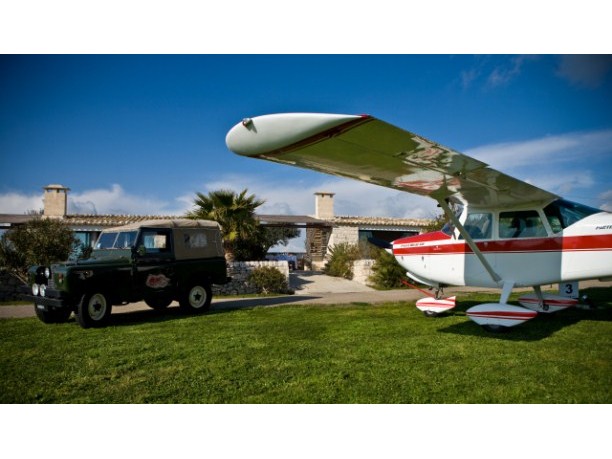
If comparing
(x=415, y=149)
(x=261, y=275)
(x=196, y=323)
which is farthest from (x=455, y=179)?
(x=261, y=275)

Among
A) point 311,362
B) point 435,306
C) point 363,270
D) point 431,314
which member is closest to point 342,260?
point 363,270

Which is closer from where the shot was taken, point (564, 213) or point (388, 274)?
point (564, 213)

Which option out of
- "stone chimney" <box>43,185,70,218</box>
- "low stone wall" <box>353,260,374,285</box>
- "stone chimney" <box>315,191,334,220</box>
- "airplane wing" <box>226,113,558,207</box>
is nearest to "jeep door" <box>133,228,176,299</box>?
"airplane wing" <box>226,113,558,207</box>

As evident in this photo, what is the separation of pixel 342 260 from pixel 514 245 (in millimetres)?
12127

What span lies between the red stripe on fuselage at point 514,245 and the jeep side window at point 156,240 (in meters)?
4.55

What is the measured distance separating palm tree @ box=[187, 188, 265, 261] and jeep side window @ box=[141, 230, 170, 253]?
5.76 meters

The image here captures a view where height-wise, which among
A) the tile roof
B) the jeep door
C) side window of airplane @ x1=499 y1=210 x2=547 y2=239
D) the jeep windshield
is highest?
the tile roof

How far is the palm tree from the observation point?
14.2 m

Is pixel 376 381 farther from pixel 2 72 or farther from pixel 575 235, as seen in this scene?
pixel 2 72

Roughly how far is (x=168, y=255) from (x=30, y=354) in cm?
348

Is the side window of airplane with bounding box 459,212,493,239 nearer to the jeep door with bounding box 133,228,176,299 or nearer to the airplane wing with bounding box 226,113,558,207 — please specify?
the airplane wing with bounding box 226,113,558,207

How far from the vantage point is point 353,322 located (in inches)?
268

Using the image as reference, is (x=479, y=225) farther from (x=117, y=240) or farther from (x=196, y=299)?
(x=117, y=240)

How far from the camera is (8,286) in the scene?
12.4 m
